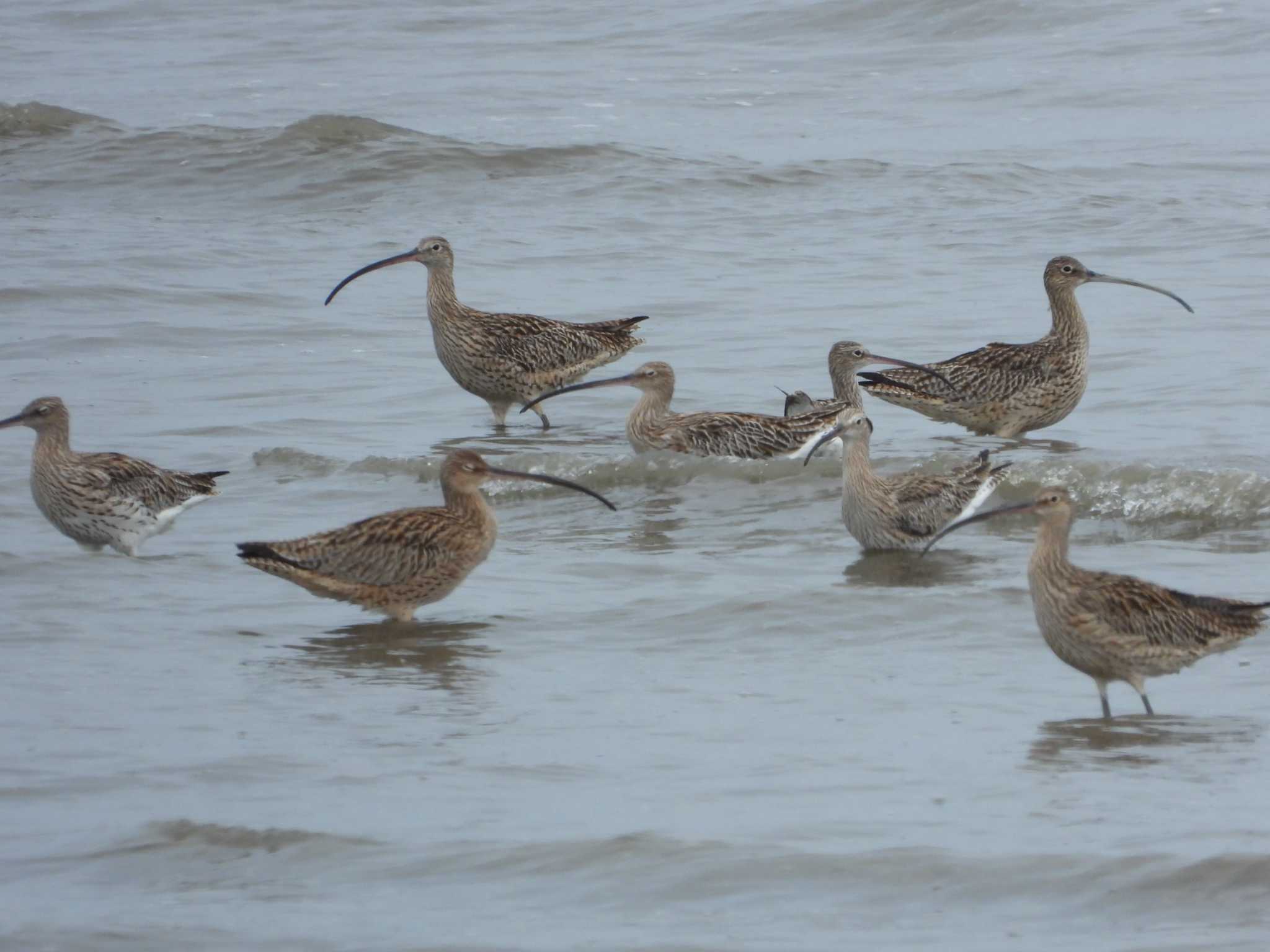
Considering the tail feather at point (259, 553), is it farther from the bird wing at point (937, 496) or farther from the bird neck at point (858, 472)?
the bird wing at point (937, 496)

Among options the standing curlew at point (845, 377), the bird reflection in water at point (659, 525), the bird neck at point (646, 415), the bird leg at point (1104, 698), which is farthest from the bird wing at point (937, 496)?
the bird leg at point (1104, 698)

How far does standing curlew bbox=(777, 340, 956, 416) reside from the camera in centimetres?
1234

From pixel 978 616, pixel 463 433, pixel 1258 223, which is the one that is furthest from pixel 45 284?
pixel 978 616

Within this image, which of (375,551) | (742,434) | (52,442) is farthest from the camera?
(742,434)

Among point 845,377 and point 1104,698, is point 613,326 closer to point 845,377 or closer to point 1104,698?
point 845,377

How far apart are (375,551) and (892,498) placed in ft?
8.42

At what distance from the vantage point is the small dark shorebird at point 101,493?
10070 millimetres

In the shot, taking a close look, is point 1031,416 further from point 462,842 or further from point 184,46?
point 184,46

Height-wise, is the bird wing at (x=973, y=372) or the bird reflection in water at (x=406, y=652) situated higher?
the bird wing at (x=973, y=372)

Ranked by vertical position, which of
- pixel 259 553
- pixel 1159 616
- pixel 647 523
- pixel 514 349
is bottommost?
pixel 647 523

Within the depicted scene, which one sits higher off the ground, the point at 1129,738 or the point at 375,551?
the point at 375,551

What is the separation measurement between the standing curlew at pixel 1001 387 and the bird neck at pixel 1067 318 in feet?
0.41

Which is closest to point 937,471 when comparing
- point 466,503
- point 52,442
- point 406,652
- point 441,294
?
point 466,503

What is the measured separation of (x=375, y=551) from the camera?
28.6ft
